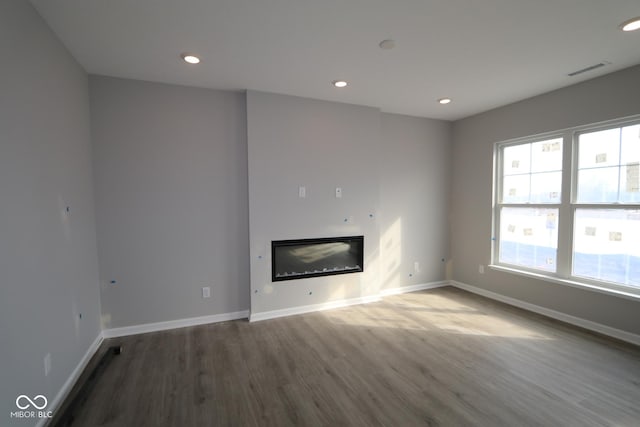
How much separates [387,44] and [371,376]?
103 inches

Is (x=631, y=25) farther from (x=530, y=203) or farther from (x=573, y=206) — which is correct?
(x=530, y=203)

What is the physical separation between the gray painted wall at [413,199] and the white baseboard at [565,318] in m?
0.73

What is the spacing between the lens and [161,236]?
10.1ft

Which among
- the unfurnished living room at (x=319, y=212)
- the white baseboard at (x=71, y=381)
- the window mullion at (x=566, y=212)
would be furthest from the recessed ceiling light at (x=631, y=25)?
the white baseboard at (x=71, y=381)

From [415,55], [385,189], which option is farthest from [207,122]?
[385,189]

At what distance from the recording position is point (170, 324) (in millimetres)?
3115

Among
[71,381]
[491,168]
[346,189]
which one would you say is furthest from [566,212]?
[71,381]

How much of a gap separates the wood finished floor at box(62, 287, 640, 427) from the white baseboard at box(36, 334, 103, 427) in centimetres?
16

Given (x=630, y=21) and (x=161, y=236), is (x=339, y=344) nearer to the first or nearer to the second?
(x=161, y=236)

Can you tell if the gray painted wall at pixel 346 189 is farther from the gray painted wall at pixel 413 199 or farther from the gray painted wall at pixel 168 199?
the gray painted wall at pixel 168 199

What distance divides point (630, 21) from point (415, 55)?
143 centimetres

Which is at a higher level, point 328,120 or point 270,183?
point 328,120

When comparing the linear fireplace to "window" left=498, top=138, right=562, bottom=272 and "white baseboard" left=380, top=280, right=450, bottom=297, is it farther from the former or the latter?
"window" left=498, top=138, right=562, bottom=272

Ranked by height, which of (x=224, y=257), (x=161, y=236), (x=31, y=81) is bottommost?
(x=224, y=257)
